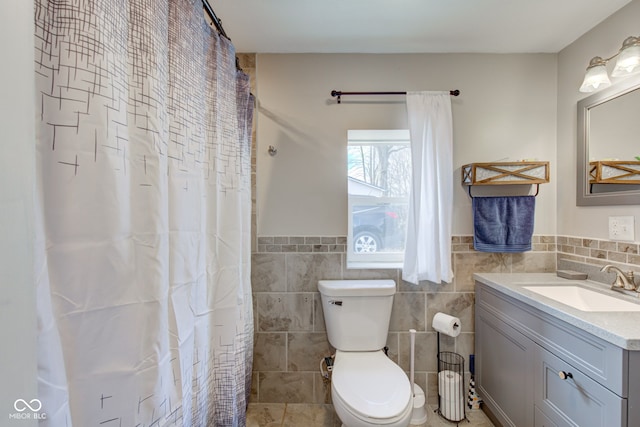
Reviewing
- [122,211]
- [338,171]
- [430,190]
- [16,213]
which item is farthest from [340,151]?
[16,213]

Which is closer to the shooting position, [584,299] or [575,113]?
[584,299]

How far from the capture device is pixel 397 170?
2109 mm

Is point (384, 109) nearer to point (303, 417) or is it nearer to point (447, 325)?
point (447, 325)

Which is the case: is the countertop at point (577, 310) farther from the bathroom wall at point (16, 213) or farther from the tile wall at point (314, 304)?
the bathroom wall at point (16, 213)

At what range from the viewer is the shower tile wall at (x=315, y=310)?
1872 mm

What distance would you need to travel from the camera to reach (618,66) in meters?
1.39

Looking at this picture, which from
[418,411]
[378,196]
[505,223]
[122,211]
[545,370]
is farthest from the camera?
[378,196]

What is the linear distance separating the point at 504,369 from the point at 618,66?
1.67 meters

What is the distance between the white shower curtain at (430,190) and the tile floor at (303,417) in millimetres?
851

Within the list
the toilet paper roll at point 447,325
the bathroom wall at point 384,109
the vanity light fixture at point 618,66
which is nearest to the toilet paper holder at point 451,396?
the toilet paper roll at point 447,325

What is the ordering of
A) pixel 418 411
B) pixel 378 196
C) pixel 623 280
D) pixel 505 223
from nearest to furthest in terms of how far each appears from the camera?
pixel 623 280, pixel 418 411, pixel 505 223, pixel 378 196

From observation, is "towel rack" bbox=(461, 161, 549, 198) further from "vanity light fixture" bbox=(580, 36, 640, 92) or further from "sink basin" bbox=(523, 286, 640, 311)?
"sink basin" bbox=(523, 286, 640, 311)

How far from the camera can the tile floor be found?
5.62 feet

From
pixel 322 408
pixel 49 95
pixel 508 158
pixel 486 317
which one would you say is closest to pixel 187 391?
pixel 49 95
